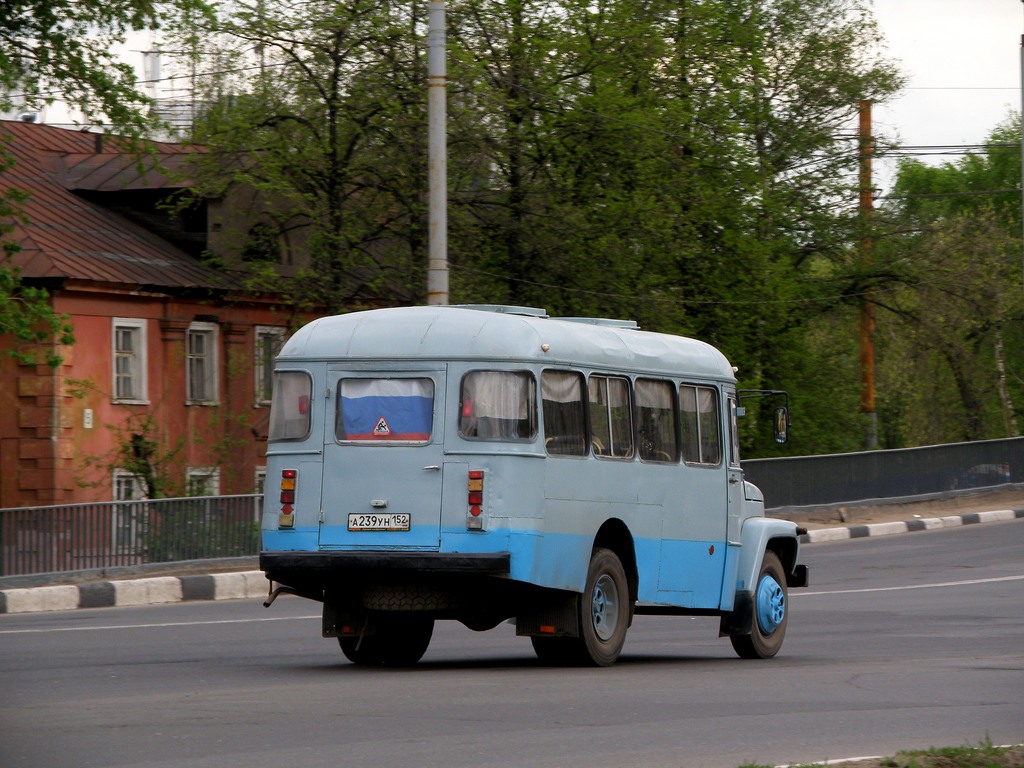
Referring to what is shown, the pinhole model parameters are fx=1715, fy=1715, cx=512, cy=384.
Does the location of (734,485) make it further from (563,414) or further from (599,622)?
(563,414)

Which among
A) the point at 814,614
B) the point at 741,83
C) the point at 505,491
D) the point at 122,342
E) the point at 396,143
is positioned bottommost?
the point at 814,614

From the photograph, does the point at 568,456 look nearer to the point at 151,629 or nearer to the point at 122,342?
the point at 151,629

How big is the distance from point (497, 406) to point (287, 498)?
165cm

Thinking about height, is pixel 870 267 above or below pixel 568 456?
above

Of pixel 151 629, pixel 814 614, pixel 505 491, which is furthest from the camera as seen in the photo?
pixel 814 614

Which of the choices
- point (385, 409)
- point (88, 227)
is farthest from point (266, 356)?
point (385, 409)

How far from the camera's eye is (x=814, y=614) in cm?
1795

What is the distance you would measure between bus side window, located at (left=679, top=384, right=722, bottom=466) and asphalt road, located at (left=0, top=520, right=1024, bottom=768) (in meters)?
1.60

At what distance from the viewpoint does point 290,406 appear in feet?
40.0

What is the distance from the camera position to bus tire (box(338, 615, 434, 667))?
40.8ft

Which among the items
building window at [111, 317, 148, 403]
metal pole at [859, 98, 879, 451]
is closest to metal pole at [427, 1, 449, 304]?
building window at [111, 317, 148, 403]

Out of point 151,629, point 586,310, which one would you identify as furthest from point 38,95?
point 151,629

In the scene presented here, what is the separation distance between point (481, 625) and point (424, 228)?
17.4 meters

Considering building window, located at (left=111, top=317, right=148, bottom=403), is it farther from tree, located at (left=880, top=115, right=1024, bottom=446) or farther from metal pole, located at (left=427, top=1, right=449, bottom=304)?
tree, located at (left=880, top=115, right=1024, bottom=446)
